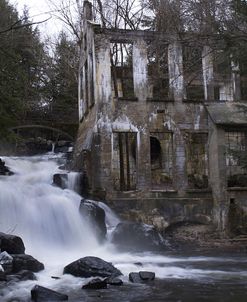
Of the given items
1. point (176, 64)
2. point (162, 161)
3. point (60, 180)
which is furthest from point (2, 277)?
point (162, 161)

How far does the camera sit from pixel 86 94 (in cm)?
2442

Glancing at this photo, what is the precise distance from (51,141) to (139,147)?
1133 cm

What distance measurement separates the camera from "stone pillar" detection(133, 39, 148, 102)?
21.6 meters

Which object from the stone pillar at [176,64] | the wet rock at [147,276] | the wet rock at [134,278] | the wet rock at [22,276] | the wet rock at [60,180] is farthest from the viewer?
the stone pillar at [176,64]

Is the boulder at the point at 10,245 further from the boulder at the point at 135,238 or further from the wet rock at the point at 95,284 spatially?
the boulder at the point at 135,238

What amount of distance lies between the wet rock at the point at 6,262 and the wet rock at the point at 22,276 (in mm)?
351

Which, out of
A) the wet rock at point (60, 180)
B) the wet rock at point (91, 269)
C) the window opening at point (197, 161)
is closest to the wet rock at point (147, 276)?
the wet rock at point (91, 269)

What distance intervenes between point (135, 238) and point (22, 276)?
22.0 feet

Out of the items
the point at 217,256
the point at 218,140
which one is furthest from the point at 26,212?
the point at 218,140

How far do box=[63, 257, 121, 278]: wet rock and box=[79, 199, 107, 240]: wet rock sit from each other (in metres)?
5.26

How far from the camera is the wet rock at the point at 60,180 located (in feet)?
66.1

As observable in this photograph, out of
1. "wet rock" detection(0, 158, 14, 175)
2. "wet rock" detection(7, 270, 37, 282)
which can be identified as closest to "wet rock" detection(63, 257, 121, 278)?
"wet rock" detection(7, 270, 37, 282)

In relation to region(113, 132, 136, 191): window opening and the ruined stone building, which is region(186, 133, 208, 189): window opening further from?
region(113, 132, 136, 191): window opening

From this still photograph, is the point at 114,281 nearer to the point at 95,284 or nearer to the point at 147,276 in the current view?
the point at 95,284
